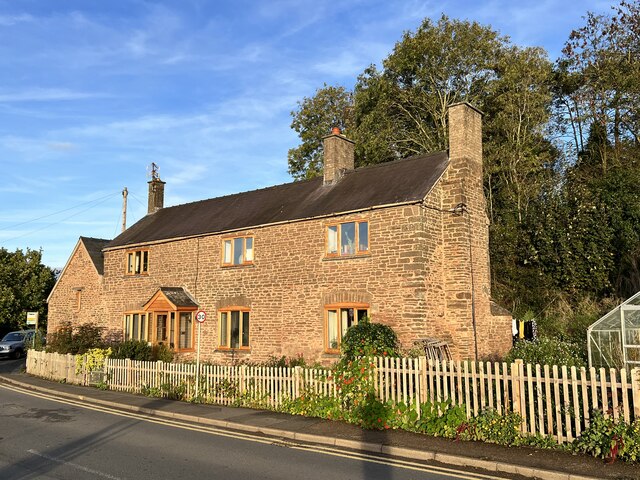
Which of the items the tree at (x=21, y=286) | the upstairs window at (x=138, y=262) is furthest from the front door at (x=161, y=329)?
the tree at (x=21, y=286)

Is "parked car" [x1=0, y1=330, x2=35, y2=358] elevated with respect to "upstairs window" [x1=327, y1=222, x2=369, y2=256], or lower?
lower

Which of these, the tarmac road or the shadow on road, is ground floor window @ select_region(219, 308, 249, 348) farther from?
the shadow on road

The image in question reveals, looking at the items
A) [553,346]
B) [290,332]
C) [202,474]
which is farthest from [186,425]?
[553,346]

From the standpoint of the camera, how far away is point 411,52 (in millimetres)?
31812

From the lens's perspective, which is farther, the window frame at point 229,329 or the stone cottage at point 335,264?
the window frame at point 229,329

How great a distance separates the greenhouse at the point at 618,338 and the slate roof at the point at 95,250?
25.5 m

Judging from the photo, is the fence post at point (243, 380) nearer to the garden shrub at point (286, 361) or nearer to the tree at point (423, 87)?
the garden shrub at point (286, 361)

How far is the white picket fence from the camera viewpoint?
9.07 meters

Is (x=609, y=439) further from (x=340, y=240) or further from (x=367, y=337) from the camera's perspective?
(x=340, y=240)

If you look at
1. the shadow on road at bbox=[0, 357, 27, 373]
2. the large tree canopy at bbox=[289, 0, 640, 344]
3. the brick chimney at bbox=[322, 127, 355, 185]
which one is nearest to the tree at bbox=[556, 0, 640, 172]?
the large tree canopy at bbox=[289, 0, 640, 344]

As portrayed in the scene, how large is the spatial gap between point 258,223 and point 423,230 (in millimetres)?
7382

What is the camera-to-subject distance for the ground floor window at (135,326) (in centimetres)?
2611

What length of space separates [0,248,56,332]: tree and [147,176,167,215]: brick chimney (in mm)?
18236

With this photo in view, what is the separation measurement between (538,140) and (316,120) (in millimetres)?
16836
